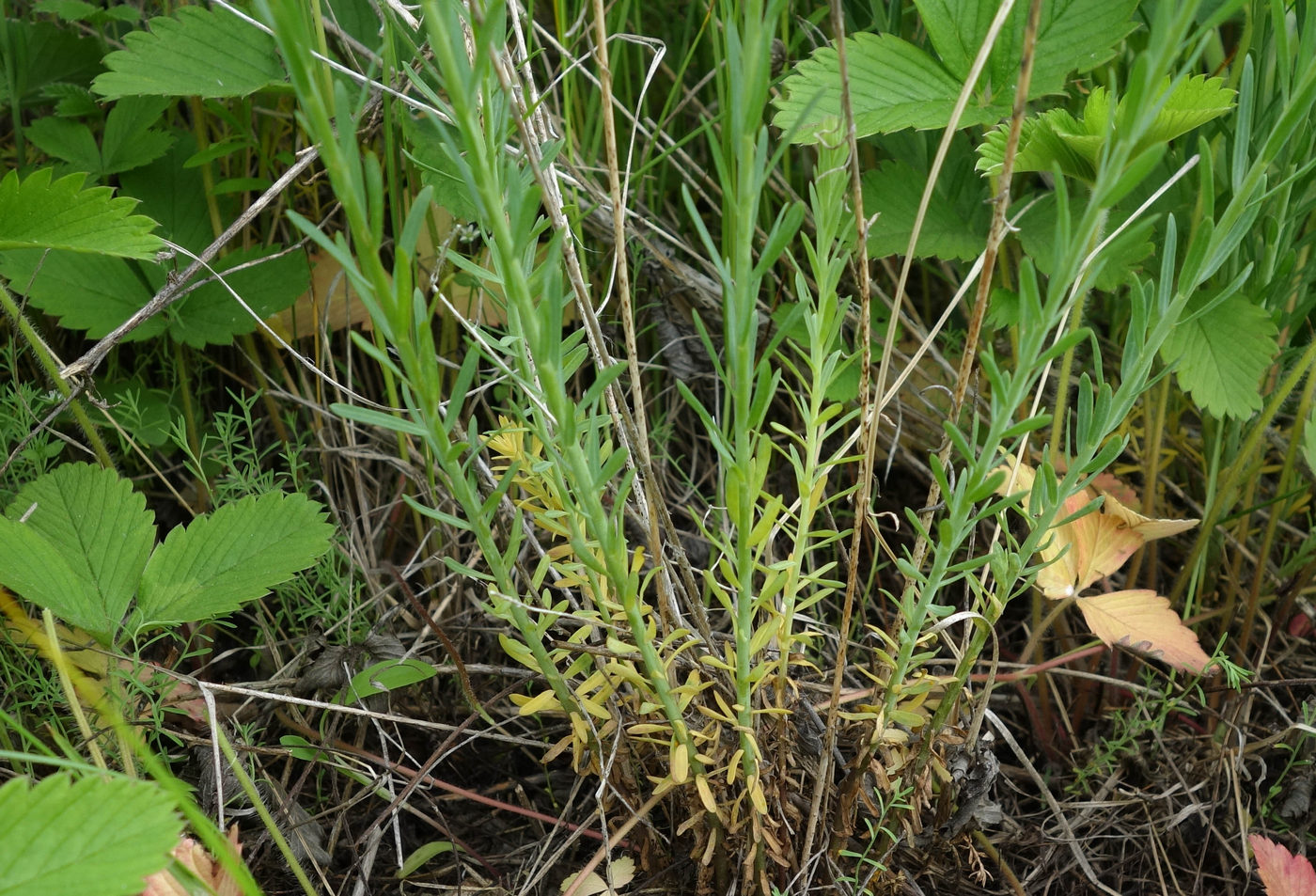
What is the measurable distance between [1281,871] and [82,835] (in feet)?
3.42

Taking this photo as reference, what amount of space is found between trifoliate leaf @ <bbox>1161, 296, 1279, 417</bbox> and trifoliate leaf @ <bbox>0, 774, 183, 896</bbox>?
42.4 inches

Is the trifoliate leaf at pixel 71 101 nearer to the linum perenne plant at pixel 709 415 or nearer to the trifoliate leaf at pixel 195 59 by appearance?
the trifoliate leaf at pixel 195 59

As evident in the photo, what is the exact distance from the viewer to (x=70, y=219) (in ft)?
3.48

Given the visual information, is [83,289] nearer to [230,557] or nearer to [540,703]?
[230,557]

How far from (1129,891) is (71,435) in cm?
142

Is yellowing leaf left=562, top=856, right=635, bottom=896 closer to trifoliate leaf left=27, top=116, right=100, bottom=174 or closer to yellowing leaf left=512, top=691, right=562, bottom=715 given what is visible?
yellowing leaf left=512, top=691, right=562, bottom=715

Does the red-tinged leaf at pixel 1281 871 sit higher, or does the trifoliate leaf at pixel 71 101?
the trifoliate leaf at pixel 71 101

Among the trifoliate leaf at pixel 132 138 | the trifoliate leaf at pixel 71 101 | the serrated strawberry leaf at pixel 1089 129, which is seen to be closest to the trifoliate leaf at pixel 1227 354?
the serrated strawberry leaf at pixel 1089 129

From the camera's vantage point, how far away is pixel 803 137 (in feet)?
3.19

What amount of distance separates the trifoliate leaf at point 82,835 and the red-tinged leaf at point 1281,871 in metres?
0.95

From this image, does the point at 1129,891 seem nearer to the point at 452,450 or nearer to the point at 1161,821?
the point at 1161,821

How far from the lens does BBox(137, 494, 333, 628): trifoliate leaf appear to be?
1.07m

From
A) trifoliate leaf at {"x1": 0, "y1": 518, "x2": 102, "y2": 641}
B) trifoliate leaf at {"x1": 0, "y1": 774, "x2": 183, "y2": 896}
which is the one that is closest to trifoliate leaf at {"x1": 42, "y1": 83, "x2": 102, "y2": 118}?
trifoliate leaf at {"x1": 0, "y1": 518, "x2": 102, "y2": 641}

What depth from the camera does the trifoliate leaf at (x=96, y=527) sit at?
108 cm
